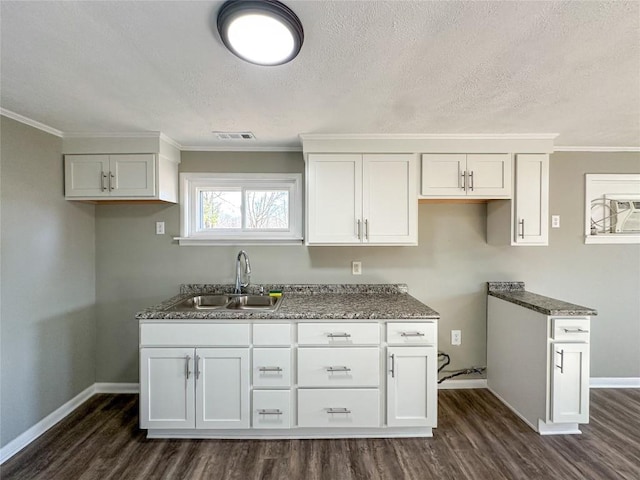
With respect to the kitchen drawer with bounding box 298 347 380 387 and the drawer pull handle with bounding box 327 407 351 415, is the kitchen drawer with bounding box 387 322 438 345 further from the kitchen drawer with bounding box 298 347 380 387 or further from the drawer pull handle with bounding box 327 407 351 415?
the drawer pull handle with bounding box 327 407 351 415

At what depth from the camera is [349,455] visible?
6.23ft

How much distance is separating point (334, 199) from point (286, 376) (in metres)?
1.37

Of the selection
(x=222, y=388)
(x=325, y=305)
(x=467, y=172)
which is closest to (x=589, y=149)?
(x=467, y=172)

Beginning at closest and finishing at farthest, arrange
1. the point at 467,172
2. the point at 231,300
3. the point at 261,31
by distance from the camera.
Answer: the point at 261,31 → the point at 467,172 → the point at 231,300

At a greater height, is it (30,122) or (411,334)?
(30,122)

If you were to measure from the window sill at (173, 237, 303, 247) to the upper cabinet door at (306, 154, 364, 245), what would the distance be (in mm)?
351

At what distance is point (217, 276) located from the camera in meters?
2.70

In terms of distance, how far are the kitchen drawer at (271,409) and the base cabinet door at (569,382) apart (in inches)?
72.7

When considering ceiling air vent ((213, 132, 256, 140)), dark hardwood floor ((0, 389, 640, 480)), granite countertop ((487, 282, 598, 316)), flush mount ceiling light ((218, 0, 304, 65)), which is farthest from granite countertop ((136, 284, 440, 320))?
flush mount ceiling light ((218, 0, 304, 65))

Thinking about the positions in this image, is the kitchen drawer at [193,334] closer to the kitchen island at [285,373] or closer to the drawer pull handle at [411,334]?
the kitchen island at [285,373]

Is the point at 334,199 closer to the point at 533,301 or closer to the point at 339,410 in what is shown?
the point at 339,410

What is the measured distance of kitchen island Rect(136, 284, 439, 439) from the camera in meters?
2.01

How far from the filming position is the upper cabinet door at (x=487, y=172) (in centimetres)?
238

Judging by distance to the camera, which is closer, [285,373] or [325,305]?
[285,373]
